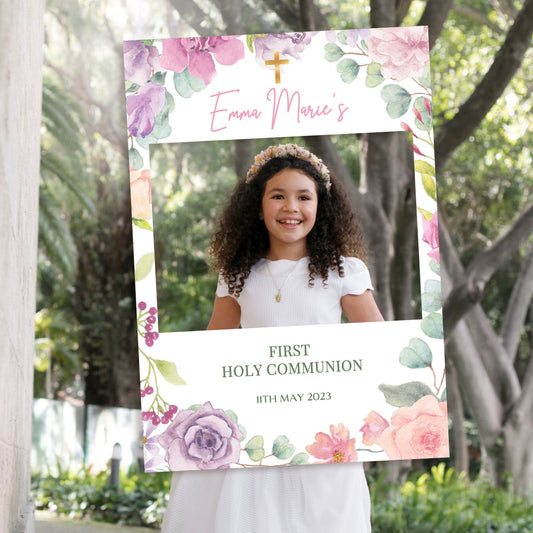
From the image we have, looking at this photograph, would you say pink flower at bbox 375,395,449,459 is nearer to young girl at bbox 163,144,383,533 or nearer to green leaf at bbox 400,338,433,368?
green leaf at bbox 400,338,433,368

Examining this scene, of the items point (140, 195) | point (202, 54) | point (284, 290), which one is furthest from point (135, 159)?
point (284, 290)

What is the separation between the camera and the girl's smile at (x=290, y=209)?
2.50 m

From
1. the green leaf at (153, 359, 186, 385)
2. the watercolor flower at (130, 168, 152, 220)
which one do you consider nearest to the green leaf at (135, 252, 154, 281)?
the watercolor flower at (130, 168, 152, 220)

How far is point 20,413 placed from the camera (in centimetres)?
240

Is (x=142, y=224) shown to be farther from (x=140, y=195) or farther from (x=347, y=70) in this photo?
(x=347, y=70)

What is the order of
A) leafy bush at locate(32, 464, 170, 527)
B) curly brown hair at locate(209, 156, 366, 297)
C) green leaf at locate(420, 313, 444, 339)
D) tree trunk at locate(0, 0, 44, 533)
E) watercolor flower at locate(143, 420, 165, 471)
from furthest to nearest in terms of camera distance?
leafy bush at locate(32, 464, 170, 527)
curly brown hair at locate(209, 156, 366, 297)
green leaf at locate(420, 313, 444, 339)
watercolor flower at locate(143, 420, 165, 471)
tree trunk at locate(0, 0, 44, 533)

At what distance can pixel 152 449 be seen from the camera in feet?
7.59

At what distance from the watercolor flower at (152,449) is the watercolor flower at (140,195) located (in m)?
0.62

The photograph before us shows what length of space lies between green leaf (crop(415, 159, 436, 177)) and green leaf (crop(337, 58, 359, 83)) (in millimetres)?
330

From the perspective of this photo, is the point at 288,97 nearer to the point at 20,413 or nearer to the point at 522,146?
the point at 20,413

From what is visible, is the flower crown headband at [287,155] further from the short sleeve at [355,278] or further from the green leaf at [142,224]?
the green leaf at [142,224]

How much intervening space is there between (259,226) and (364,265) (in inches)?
14.5

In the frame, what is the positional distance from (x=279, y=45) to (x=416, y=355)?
3.38 ft

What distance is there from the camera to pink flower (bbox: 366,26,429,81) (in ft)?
7.98
